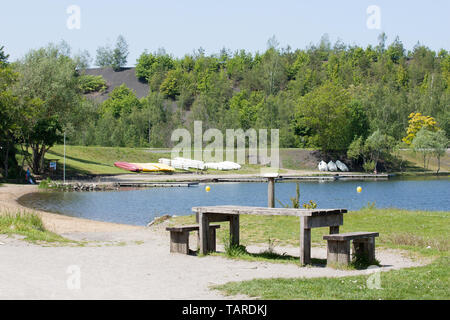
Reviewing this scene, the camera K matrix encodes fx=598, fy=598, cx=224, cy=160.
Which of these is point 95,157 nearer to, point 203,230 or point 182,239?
point 182,239

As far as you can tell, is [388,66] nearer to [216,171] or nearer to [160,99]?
[160,99]

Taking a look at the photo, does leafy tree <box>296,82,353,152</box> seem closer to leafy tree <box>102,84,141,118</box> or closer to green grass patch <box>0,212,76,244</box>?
leafy tree <box>102,84,141,118</box>

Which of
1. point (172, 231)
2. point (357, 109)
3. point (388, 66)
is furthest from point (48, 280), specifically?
point (388, 66)

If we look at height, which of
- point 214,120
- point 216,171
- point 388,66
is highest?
point 388,66

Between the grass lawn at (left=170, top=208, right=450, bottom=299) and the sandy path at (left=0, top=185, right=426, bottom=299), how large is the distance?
70cm

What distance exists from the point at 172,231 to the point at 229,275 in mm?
3566

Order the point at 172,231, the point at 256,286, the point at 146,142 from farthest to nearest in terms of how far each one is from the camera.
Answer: the point at 146,142 → the point at 172,231 → the point at 256,286

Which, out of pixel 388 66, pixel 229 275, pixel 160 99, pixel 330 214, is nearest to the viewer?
pixel 229 275

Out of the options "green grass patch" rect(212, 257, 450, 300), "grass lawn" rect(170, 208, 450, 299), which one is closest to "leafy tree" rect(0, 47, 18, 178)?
"grass lawn" rect(170, 208, 450, 299)

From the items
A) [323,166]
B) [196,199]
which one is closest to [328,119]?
[323,166]

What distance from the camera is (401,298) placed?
937 cm

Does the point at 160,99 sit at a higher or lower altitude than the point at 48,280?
higher

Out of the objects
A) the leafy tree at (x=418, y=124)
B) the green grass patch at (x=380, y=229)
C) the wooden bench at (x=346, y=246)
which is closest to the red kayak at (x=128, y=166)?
the green grass patch at (x=380, y=229)

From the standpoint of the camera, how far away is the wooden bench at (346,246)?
12.8m
